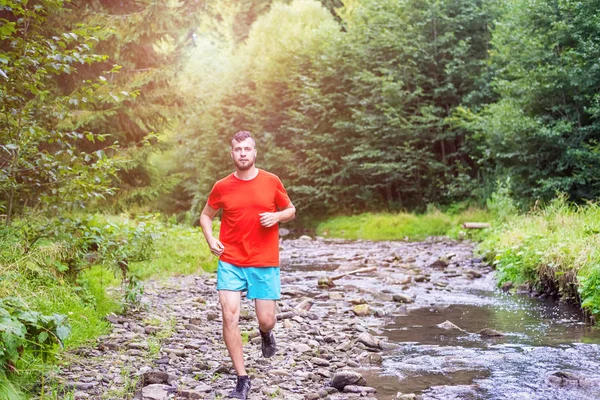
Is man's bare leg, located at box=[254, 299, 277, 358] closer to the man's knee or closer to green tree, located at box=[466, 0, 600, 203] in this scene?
the man's knee

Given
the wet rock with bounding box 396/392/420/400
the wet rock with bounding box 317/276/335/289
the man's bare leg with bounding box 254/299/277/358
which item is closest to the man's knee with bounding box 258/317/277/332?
the man's bare leg with bounding box 254/299/277/358

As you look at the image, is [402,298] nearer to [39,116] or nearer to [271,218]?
[271,218]

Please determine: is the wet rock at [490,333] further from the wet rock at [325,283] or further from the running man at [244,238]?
the wet rock at [325,283]

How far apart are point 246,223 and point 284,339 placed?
2.64 m

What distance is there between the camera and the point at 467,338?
25.4 ft

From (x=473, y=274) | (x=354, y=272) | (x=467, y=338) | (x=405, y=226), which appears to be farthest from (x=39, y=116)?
(x=405, y=226)

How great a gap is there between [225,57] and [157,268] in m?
28.8

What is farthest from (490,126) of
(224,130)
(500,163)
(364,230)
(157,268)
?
(224,130)

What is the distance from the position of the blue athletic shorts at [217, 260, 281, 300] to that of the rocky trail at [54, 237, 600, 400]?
0.84m

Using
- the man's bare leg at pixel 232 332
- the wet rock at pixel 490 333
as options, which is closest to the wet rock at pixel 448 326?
the wet rock at pixel 490 333

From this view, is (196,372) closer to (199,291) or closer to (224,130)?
(199,291)

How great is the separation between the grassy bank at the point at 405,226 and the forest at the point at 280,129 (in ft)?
2.40

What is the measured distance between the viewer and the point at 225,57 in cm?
3934

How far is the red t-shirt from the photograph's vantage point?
538 centimetres
